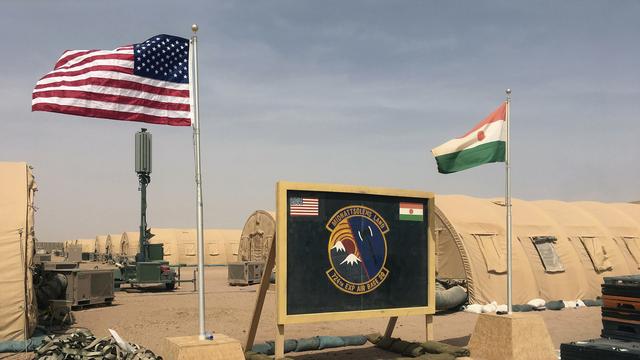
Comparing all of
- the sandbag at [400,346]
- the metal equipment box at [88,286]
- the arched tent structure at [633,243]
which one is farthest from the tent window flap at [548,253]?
the metal equipment box at [88,286]

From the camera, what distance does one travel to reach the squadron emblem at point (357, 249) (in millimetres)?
→ 10141

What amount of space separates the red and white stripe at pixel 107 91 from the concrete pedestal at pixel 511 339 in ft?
22.6

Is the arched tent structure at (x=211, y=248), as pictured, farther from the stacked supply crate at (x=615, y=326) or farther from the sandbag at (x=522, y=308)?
the stacked supply crate at (x=615, y=326)

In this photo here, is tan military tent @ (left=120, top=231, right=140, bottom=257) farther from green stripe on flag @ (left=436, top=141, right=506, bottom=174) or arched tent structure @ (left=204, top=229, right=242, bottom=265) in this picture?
green stripe on flag @ (left=436, top=141, right=506, bottom=174)

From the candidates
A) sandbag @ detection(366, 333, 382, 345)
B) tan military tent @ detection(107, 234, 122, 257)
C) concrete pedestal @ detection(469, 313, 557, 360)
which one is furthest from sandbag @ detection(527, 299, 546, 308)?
tan military tent @ detection(107, 234, 122, 257)

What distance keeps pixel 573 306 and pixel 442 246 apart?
5.38 metres

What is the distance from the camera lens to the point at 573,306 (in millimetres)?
21469

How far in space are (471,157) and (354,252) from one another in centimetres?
352

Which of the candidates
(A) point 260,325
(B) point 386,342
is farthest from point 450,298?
(B) point 386,342

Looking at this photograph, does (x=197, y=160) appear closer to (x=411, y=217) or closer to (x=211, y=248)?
(x=411, y=217)

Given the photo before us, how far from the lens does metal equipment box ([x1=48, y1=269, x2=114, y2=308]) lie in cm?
1903

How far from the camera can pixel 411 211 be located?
1130 cm

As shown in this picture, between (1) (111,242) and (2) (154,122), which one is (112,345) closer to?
(2) (154,122)

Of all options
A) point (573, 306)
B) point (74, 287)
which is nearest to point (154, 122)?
point (74, 287)
